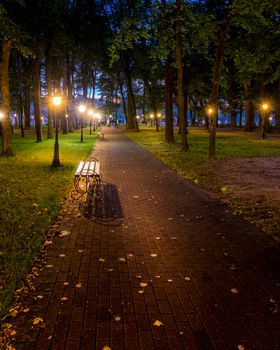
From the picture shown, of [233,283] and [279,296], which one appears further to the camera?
[233,283]

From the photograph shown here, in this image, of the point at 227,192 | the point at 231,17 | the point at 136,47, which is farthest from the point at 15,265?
the point at 136,47

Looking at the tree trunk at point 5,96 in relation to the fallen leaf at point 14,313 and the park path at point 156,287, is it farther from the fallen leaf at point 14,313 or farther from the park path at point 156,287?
the fallen leaf at point 14,313

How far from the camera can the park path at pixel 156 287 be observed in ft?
11.8

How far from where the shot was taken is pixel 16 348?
3.39m

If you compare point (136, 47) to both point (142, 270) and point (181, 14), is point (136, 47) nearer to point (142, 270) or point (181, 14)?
point (181, 14)

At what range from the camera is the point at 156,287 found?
15.1ft

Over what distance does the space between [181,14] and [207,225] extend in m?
17.2

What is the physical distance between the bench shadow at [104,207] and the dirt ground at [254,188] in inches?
121

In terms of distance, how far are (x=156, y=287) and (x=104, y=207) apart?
4319 mm

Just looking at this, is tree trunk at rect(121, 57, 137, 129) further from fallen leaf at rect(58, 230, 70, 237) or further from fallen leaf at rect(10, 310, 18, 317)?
fallen leaf at rect(10, 310, 18, 317)

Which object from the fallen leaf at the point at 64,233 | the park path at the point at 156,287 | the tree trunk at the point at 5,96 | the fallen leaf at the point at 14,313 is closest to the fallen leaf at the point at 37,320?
the park path at the point at 156,287

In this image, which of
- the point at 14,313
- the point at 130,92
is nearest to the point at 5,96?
the point at 14,313

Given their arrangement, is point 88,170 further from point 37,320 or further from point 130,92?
point 130,92

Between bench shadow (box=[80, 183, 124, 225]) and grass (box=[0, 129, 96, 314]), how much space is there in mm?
739
